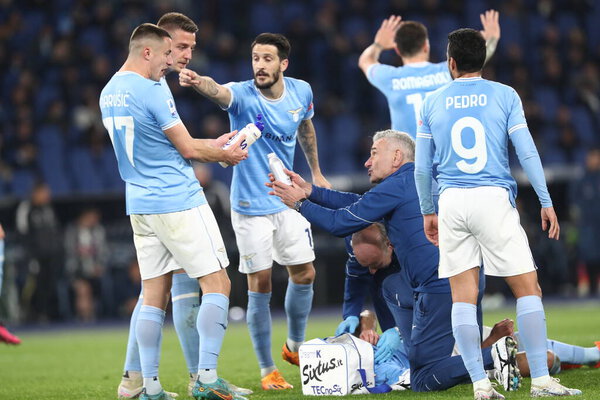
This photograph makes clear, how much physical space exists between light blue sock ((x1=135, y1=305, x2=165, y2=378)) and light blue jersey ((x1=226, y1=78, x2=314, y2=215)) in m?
1.61

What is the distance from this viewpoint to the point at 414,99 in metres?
9.11

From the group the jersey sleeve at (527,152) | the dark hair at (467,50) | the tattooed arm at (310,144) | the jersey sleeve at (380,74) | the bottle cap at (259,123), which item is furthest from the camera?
the jersey sleeve at (380,74)

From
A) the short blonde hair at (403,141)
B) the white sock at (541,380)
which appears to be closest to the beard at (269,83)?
the short blonde hair at (403,141)

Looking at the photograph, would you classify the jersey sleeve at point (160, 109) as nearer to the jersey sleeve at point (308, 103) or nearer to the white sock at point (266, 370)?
the jersey sleeve at point (308, 103)

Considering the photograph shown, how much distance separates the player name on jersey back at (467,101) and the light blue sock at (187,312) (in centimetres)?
230

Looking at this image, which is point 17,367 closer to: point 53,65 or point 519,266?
point 519,266

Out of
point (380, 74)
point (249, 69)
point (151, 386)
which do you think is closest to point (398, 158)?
point (151, 386)

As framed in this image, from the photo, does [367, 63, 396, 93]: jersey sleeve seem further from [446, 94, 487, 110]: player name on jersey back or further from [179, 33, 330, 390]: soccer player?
[446, 94, 487, 110]: player name on jersey back

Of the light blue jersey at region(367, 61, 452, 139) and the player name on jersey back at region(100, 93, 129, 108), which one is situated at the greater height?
the light blue jersey at region(367, 61, 452, 139)

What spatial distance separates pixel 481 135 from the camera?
5.96 meters

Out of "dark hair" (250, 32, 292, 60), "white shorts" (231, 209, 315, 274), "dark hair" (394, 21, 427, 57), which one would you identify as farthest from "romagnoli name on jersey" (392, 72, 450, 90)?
"white shorts" (231, 209, 315, 274)

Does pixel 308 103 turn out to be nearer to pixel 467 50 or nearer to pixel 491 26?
pixel 491 26

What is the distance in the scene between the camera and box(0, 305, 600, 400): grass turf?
704 centimetres

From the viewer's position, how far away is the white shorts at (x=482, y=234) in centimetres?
590
